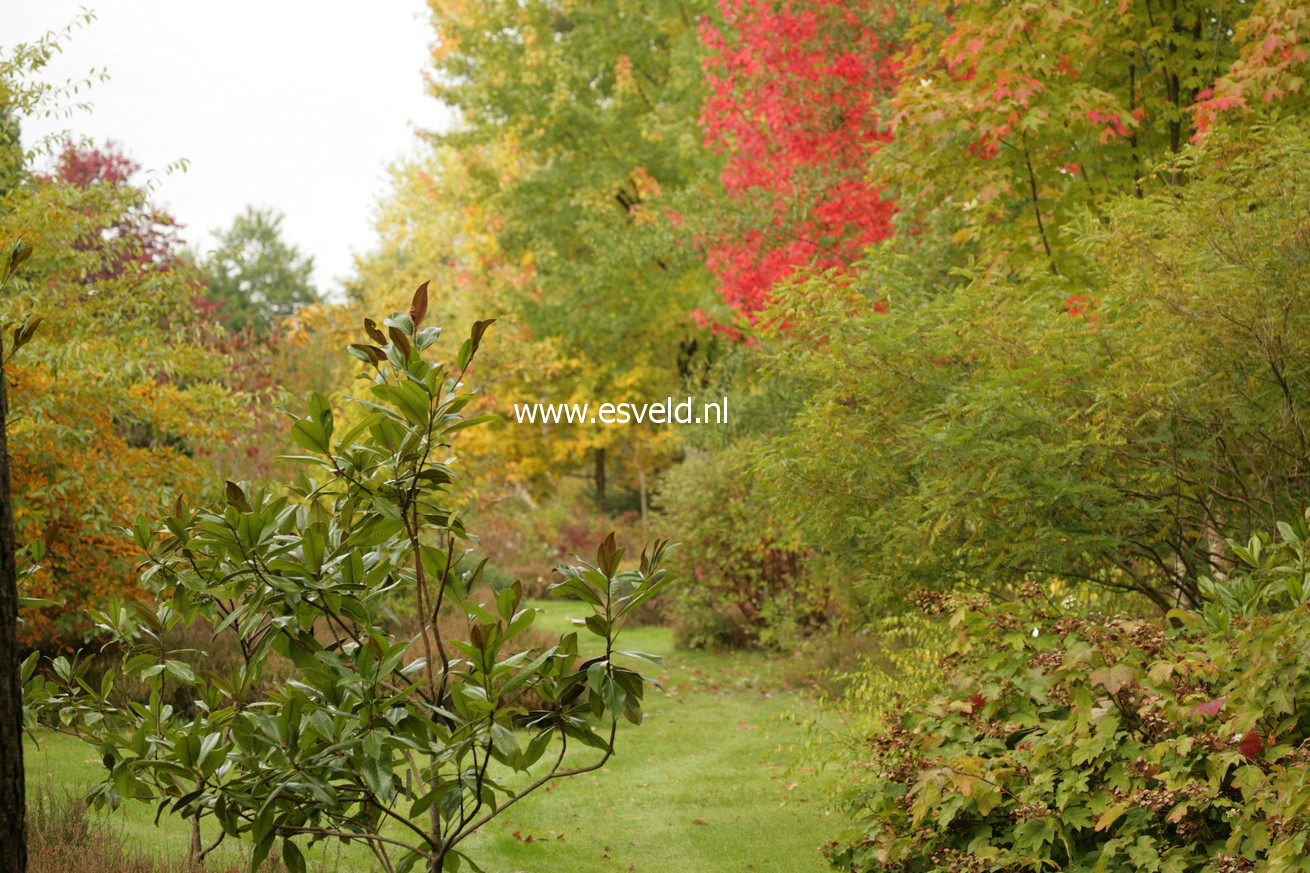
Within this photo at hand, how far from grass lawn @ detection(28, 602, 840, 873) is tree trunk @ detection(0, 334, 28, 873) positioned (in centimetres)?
237

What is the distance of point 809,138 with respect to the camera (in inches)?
441

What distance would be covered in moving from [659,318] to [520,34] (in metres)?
6.21

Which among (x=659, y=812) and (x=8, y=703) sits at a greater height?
(x=8, y=703)

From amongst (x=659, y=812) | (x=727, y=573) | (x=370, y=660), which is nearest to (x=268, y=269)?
(x=727, y=573)

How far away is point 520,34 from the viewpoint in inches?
820

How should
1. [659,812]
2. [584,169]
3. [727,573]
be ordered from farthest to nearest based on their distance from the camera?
[584,169] → [727,573] → [659,812]

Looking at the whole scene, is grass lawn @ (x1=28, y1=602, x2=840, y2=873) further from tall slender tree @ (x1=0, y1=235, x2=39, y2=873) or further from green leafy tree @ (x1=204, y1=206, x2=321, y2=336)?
green leafy tree @ (x1=204, y1=206, x2=321, y2=336)

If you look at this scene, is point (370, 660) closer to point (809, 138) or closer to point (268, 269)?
point (809, 138)

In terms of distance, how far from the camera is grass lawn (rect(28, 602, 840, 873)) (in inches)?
226

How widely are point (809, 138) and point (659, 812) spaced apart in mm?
7181

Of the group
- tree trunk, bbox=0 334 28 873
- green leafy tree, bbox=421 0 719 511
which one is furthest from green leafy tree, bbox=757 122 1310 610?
green leafy tree, bbox=421 0 719 511

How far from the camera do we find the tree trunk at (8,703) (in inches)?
97.3

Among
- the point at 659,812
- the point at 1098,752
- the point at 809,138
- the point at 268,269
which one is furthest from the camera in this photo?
the point at 268,269

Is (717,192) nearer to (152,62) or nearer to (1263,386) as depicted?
(152,62)
